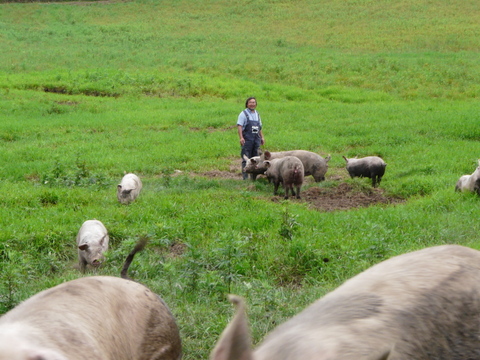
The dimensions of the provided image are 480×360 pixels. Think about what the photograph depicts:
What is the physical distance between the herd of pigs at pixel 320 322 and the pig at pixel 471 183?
7.55m

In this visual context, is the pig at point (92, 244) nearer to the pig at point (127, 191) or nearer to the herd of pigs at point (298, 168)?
the pig at point (127, 191)

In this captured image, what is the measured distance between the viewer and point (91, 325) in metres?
3.07

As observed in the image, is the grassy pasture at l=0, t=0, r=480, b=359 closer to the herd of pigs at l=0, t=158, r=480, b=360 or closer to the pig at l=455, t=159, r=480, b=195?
the pig at l=455, t=159, r=480, b=195

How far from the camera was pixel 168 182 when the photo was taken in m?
12.1

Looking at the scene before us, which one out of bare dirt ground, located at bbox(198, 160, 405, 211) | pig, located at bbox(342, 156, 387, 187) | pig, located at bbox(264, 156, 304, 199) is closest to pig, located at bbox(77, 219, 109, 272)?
bare dirt ground, located at bbox(198, 160, 405, 211)

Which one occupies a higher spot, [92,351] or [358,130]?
[92,351]

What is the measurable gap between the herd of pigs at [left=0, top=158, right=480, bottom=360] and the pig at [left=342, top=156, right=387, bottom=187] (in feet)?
30.2

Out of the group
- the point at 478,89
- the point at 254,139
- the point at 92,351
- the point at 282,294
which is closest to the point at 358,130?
the point at 254,139

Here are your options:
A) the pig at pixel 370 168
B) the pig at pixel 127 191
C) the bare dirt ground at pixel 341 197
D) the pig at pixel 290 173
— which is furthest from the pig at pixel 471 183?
the pig at pixel 127 191

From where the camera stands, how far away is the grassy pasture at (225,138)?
6.69m

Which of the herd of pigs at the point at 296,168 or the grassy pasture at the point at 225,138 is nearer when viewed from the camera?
the grassy pasture at the point at 225,138

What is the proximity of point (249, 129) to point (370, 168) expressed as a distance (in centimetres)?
271

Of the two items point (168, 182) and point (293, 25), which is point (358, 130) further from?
point (293, 25)

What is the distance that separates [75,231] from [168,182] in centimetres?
376
